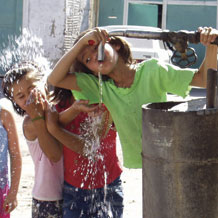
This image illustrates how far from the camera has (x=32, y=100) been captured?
2.65 meters

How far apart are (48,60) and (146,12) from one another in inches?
141

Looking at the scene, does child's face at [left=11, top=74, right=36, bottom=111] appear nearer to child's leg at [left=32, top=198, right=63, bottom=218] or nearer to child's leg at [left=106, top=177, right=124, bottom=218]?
child's leg at [left=32, top=198, right=63, bottom=218]

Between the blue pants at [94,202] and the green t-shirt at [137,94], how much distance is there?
341 mm

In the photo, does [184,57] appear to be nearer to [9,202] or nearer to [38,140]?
[38,140]

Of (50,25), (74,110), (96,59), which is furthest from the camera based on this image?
(50,25)

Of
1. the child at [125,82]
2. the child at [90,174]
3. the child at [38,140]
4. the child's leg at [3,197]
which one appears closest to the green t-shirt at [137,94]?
the child at [125,82]

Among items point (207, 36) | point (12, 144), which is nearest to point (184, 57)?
point (207, 36)

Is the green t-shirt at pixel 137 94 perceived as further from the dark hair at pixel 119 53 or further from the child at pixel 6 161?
the child at pixel 6 161

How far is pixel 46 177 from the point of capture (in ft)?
9.00

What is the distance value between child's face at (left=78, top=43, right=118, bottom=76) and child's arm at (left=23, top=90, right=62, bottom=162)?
1.15ft

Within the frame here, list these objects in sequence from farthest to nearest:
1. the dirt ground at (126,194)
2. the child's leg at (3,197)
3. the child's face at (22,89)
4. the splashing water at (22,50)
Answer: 1. the splashing water at (22,50)
2. the dirt ground at (126,194)
3. the child's leg at (3,197)
4. the child's face at (22,89)

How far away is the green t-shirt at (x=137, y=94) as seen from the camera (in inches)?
92.4

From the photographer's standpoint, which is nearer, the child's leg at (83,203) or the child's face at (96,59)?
the child's face at (96,59)

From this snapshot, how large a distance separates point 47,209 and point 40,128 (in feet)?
1.45
